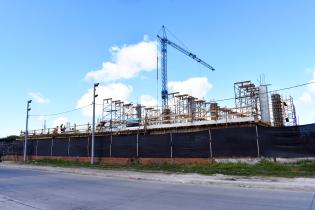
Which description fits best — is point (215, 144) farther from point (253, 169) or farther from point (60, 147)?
point (60, 147)

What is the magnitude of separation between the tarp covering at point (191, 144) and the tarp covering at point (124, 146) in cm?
477

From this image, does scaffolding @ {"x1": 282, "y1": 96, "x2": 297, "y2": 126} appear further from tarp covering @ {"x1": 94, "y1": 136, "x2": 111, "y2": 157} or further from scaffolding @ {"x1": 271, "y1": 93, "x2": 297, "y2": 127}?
tarp covering @ {"x1": 94, "y1": 136, "x2": 111, "y2": 157}

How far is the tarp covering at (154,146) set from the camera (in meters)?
27.8

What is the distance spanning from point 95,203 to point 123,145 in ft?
67.9

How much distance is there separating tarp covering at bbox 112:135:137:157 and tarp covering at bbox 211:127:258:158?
8.51 meters

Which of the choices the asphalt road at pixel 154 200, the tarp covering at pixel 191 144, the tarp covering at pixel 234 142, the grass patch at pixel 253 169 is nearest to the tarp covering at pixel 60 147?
the tarp covering at pixel 191 144

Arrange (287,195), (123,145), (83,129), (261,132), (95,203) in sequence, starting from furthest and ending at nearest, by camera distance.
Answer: (83,129), (123,145), (261,132), (287,195), (95,203)

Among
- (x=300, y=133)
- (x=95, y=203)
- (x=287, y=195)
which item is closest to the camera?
(x=95, y=203)

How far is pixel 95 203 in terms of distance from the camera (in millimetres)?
10922

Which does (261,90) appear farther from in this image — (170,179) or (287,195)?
(287,195)

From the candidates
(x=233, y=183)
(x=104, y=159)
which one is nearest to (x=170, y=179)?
(x=233, y=183)

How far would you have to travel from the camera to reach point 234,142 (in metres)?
23.5

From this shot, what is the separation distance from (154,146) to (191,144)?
3987 millimetres

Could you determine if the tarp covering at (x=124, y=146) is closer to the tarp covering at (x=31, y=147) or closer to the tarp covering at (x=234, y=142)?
the tarp covering at (x=234, y=142)
